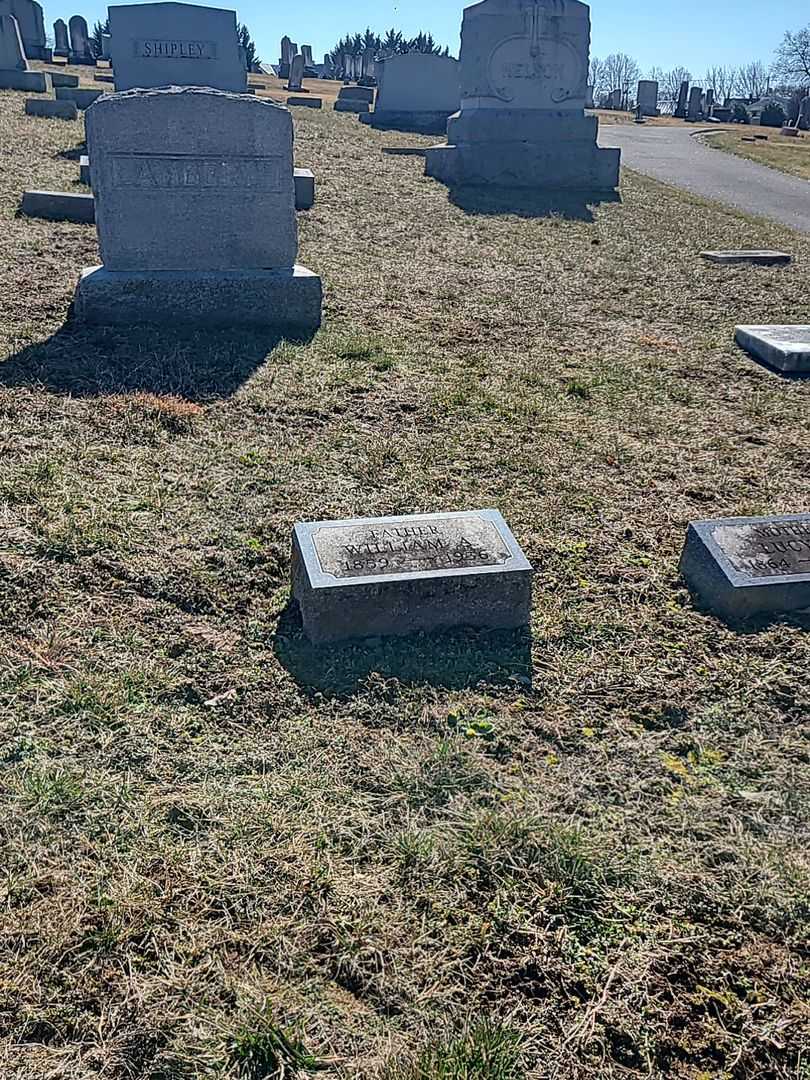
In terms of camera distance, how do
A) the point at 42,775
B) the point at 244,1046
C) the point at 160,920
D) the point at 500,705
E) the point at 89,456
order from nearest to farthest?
the point at 244,1046, the point at 160,920, the point at 42,775, the point at 500,705, the point at 89,456

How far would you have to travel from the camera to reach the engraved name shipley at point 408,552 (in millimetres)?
3193

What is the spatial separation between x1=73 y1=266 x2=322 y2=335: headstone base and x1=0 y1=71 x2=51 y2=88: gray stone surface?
577 inches

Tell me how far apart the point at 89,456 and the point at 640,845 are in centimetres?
327

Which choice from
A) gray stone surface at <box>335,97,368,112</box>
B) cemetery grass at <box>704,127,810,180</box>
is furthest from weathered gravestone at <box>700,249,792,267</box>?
gray stone surface at <box>335,97,368,112</box>

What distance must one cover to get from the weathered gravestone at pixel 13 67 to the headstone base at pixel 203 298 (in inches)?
578

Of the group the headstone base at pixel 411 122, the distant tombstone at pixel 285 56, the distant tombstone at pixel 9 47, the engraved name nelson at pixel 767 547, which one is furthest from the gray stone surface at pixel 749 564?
the distant tombstone at pixel 285 56

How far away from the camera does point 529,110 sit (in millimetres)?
12625

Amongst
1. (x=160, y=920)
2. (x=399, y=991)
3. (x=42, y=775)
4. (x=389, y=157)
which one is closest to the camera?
(x=399, y=991)

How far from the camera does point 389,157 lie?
1438cm

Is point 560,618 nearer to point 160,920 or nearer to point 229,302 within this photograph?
point 160,920

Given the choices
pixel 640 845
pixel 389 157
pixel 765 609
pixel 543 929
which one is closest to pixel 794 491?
pixel 765 609

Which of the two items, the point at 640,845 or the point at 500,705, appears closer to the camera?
the point at 640,845

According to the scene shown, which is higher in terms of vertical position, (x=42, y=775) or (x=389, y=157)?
(x=389, y=157)

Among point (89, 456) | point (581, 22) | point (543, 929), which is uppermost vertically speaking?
point (581, 22)
